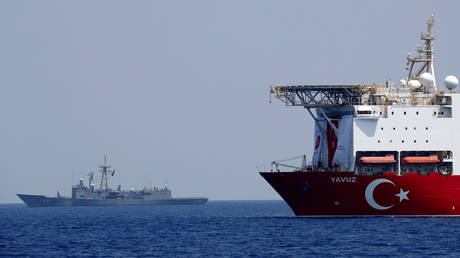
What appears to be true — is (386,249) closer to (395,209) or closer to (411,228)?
(411,228)

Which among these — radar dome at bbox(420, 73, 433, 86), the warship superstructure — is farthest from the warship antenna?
the warship superstructure

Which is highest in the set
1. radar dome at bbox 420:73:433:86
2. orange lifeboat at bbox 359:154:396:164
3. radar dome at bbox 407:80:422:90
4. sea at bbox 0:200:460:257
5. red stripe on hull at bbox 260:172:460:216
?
radar dome at bbox 420:73:433:86

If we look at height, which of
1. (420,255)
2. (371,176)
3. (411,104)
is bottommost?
(420,255)

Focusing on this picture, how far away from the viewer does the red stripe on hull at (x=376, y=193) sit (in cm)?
5347

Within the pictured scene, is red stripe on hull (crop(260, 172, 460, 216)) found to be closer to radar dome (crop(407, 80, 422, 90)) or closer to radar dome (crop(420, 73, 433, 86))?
radar dome (crop(407, 80, 422, 90))

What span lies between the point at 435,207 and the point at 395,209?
2.46m

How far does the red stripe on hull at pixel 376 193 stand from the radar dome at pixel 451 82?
6520 millimetres

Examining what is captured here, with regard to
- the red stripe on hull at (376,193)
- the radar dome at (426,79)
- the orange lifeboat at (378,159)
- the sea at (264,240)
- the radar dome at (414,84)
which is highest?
the radar dome at (426,79)

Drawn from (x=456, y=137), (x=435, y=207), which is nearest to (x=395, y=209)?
(x=435, y=207)

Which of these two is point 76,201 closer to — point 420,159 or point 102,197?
point 102,197

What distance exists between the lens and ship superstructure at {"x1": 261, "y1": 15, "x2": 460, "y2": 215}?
53625 millimetres

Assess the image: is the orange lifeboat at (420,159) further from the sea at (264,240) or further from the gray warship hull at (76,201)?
the gray warship hull at (76,201)

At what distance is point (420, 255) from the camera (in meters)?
37.8

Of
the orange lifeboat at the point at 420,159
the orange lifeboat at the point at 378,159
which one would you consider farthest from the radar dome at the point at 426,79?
the orange lifeboat at the point at 378,159
